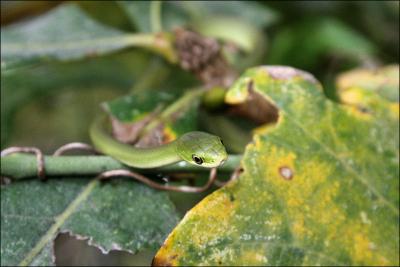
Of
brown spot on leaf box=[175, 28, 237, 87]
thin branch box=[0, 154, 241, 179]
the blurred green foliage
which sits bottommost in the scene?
the blurred green foliage

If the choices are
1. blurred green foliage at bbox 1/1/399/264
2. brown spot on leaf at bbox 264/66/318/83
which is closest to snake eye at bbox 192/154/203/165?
brown spot on leaf at bbox 264/66/318/83

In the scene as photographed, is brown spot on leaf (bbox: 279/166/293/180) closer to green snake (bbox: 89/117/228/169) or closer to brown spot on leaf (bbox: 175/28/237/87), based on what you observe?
green snake (bbox: 89/117/228/169)

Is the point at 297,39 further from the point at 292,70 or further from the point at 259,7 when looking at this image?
the point at 292,70

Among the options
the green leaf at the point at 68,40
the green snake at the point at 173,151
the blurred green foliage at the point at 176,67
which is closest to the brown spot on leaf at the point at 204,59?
the green leaf at the point at 68,40

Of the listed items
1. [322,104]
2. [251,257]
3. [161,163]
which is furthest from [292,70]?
[251,257]

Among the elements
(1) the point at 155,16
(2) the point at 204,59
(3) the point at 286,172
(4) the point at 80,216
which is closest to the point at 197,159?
(3) the point at 286,172

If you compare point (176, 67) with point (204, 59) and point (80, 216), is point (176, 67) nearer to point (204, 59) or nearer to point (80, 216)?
point (204, 59)
